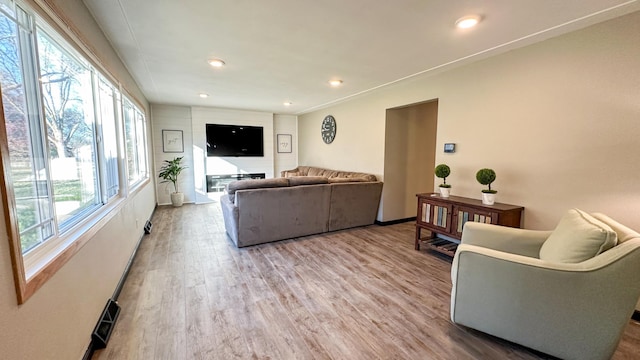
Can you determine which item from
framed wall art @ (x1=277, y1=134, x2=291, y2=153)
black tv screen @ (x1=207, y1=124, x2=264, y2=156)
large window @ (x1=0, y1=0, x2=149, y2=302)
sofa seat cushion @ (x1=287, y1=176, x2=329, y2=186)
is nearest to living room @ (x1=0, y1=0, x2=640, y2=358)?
large window @ (x1=0, y1=0, x2=149, y2=302)

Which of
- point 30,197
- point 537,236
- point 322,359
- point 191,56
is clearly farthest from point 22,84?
point 537,236

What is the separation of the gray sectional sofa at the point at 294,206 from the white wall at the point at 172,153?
2978mm

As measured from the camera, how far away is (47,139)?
4.87 feet

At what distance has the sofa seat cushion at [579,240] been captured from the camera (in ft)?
4.97

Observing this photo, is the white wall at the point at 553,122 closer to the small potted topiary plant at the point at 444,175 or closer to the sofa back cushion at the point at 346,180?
the small potted topiary plant at the point at 444,175

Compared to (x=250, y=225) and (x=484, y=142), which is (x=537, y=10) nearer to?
(x=484, y=142)

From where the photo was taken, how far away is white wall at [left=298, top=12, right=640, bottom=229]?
6.78 feet

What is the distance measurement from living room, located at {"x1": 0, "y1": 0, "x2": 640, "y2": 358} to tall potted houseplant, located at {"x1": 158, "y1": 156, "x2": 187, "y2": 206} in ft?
7.37

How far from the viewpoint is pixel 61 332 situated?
1364 millimetres

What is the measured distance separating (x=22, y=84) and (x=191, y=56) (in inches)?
73.4

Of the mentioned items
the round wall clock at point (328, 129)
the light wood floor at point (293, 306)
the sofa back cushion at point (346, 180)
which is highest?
the round wall clock at point (328, 129)

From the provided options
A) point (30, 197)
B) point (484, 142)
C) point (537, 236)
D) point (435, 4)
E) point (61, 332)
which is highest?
point (435, 4)

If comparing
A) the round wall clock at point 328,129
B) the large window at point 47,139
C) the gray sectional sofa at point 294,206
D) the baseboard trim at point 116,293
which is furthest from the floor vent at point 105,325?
the round wall clock at point 328,129

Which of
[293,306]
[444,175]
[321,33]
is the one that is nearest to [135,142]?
[321,33]
